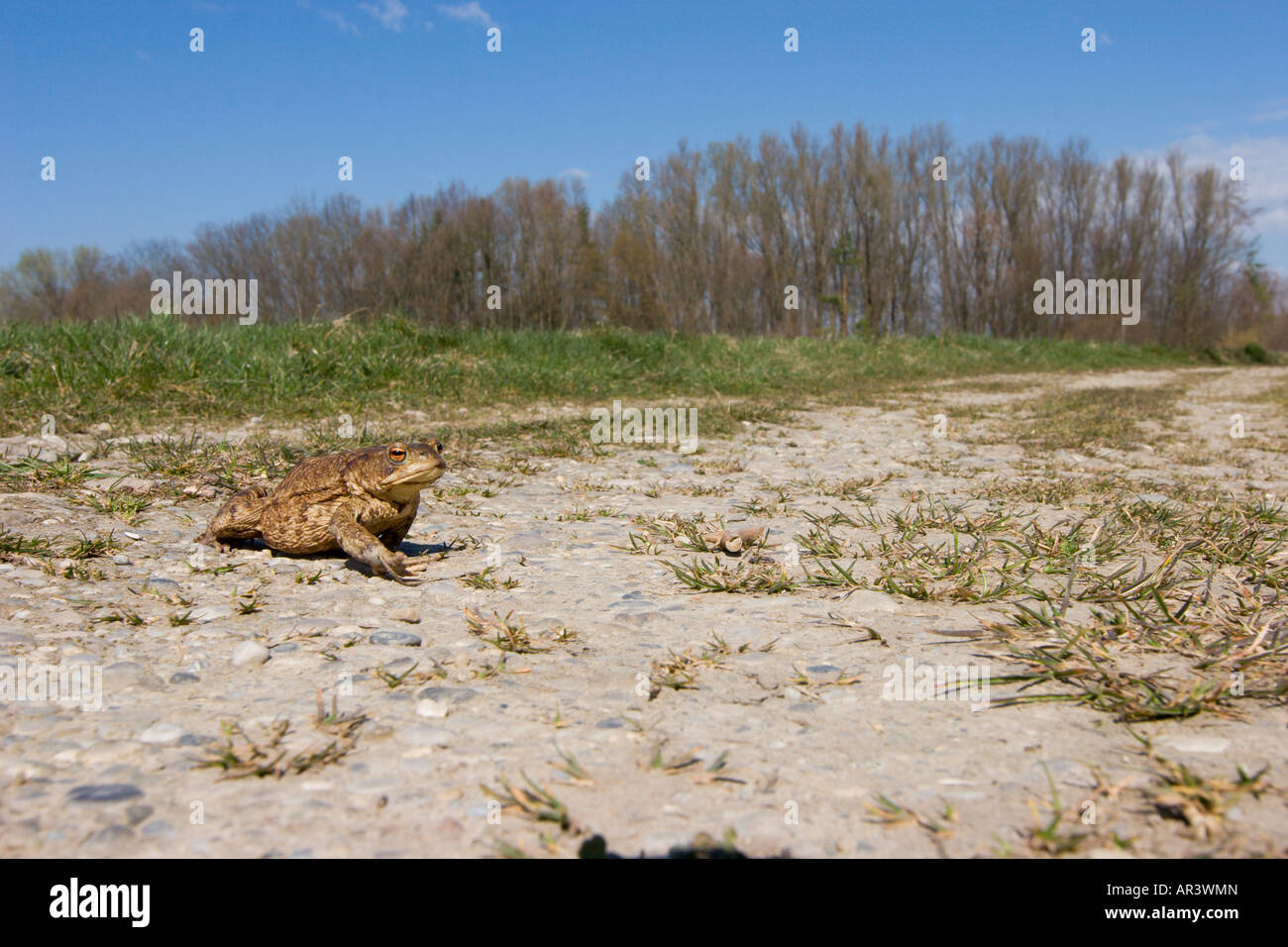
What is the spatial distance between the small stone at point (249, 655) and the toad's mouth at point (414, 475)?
38.1 inches

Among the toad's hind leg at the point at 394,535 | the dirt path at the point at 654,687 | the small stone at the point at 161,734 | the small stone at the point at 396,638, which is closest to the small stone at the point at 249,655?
the dirt path at the point at 654,687

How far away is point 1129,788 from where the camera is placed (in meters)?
1.66

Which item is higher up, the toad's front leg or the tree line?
the tree line

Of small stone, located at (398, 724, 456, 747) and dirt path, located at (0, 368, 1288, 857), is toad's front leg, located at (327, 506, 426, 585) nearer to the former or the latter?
dirt path, located at (0, 368, 1288, 857)

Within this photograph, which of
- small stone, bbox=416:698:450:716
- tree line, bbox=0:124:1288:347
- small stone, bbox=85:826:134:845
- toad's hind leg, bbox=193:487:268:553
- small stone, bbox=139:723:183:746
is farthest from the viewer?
tree line, bbox=0:124:1288:347

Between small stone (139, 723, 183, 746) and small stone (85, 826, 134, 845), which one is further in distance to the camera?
small stone (139, 723, 183, 746)

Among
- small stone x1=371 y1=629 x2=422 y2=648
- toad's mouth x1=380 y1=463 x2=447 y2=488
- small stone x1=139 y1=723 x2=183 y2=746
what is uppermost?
toad's mouth x1=380 y1=463 x2=447 y2=488

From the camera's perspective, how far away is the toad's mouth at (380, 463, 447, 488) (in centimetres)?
325

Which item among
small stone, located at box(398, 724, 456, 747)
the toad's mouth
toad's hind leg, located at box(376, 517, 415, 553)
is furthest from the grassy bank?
small stone, located at box(398, 724, 456, 747)

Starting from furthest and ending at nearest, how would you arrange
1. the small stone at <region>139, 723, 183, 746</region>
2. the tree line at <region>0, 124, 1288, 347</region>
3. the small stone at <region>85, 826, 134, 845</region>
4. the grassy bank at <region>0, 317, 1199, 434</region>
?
the tree line at <region>0, 124, 1288, 347</region> < the grassy bank at <region>0, 317, 1199, 434</region> < the small stone at <region>139, 723, 183, 746</region> < the small stone at <region>85, 826, 134, 845</region>

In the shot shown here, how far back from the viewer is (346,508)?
3.38 metres

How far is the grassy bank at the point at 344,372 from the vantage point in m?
7.22

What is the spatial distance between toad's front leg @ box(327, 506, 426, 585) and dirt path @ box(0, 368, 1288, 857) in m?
0.11

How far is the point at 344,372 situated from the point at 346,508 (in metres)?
6.06
